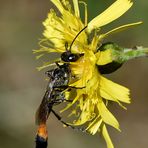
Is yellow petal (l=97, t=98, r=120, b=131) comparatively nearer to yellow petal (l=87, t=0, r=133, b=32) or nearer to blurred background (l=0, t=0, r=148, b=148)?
yellow petal (l=87, t=0, r=133, b=32)

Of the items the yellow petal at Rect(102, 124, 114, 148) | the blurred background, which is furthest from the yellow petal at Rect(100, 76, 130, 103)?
the blurred background

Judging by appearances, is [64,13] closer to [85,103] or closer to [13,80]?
[85,103]

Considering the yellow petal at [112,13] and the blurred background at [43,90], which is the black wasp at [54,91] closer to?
the yellow petal at [112,13]

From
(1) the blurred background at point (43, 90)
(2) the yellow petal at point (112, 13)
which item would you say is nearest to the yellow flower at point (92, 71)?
(2) the yellow petal at point (112, 13)

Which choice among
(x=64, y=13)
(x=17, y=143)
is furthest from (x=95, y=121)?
(x=17, y=143)

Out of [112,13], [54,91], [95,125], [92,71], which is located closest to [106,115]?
[95,125]

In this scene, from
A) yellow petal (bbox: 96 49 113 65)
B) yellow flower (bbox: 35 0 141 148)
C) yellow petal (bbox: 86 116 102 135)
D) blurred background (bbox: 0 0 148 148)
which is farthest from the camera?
blurred background (bbox: 0 0 148 148)
